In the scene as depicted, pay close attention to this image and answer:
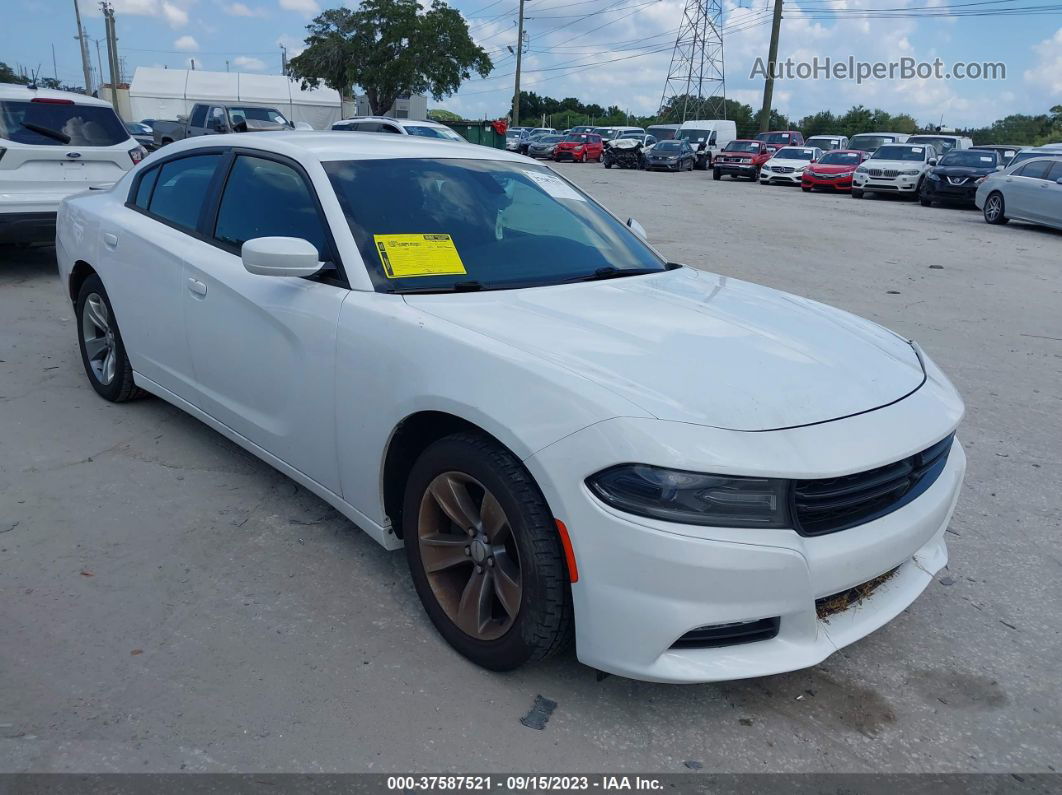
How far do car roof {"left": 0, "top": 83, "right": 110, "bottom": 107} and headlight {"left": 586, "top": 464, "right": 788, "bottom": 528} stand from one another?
811 centimetres

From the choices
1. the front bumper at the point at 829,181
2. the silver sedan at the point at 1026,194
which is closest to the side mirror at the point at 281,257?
the silver sedan at the point at 1026,194

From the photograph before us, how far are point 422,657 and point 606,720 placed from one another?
0.64 metres

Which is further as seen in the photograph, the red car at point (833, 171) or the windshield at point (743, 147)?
the windshield at point (743, 147)

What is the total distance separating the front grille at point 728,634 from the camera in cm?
224

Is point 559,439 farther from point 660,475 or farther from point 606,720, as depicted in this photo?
point 606,720

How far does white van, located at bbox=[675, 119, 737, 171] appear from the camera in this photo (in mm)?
36562

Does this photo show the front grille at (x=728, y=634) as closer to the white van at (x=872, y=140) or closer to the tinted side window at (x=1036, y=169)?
the tinted side window at (x=1036, y=169)

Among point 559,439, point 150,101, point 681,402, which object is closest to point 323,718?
point 559,439

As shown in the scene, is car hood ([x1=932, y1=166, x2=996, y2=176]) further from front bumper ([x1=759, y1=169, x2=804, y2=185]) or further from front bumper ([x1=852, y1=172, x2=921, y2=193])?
front bumper ([x1=759, y1=169, x2=804, y2=185])

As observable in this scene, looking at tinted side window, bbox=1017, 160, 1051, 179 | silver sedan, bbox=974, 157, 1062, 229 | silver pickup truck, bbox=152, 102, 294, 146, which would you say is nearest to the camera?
silver sedan, bbox=974, 157, 1062, 229

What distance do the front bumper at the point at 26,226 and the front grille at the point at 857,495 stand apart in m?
7.84

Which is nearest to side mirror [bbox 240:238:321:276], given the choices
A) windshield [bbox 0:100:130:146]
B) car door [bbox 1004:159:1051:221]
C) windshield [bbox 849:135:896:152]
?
windshield [bbox 0:100:130:146]

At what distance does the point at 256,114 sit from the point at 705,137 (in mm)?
22610

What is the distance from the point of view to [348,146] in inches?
140
